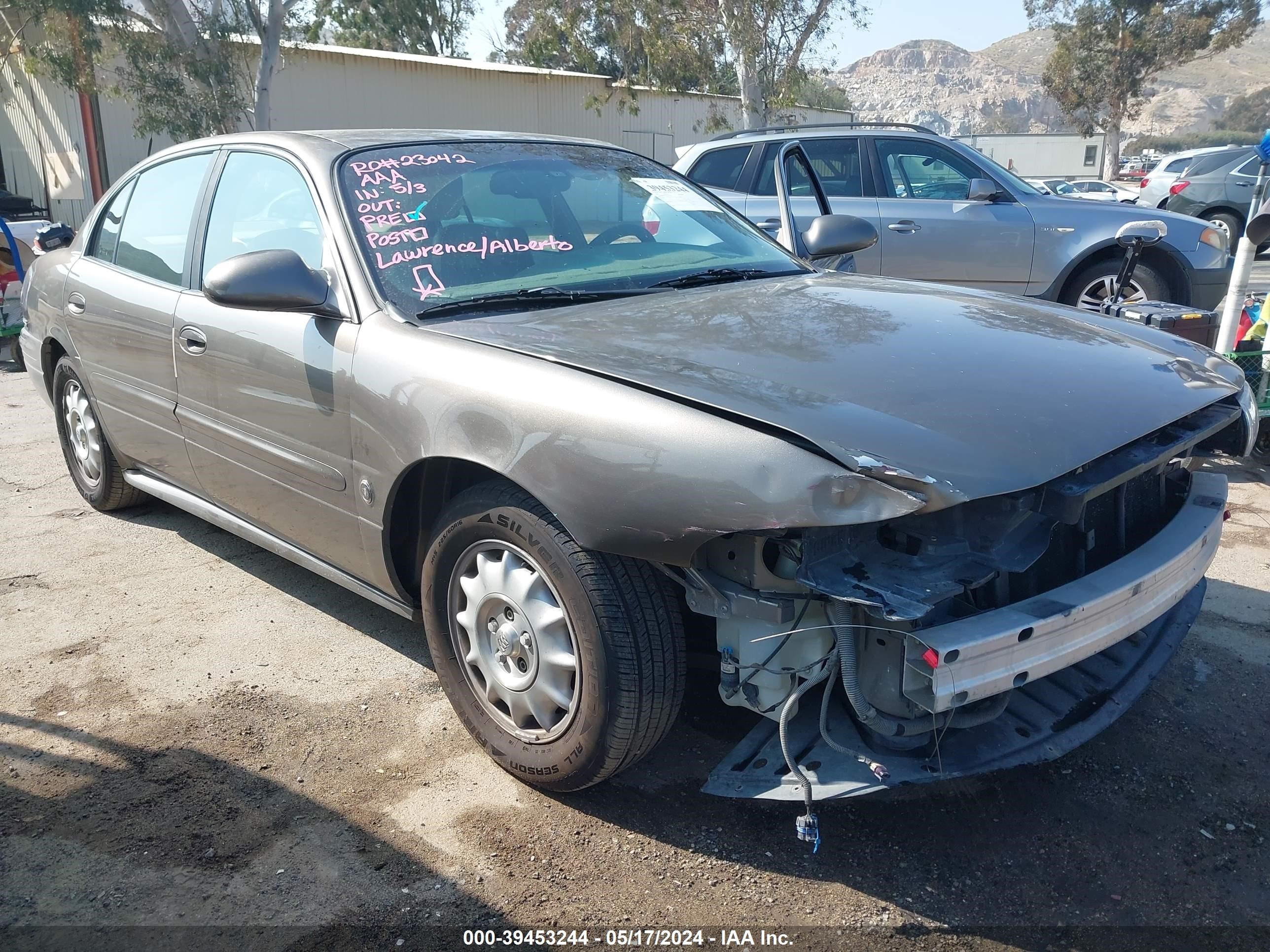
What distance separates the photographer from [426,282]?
2.90 meters

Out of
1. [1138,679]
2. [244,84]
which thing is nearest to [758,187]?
[1138,679]

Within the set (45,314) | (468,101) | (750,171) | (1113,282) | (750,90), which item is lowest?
(1113,282)

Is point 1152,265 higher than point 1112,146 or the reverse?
the reverse

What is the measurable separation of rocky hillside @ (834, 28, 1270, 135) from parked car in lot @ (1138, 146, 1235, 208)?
9974cm

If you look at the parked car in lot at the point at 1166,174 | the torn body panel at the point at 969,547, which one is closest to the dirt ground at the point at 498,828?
the torn body panel at the point at 969,547

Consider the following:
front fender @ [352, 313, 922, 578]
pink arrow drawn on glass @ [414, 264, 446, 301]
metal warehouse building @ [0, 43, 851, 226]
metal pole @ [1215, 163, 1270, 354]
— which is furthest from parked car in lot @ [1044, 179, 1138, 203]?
front fender @ [352, 313, 922, 578]

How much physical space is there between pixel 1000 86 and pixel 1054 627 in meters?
157

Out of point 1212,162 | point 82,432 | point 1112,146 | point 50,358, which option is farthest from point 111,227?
point 1112,146

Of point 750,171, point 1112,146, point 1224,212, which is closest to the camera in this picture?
point 750,171

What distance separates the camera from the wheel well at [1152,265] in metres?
7.15

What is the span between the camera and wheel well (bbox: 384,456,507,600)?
2707 mm

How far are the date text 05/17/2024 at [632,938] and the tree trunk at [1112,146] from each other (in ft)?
144

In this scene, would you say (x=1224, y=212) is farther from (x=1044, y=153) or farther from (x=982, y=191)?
(x=1044, y=153)

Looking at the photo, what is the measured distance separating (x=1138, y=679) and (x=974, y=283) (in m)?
5.30
